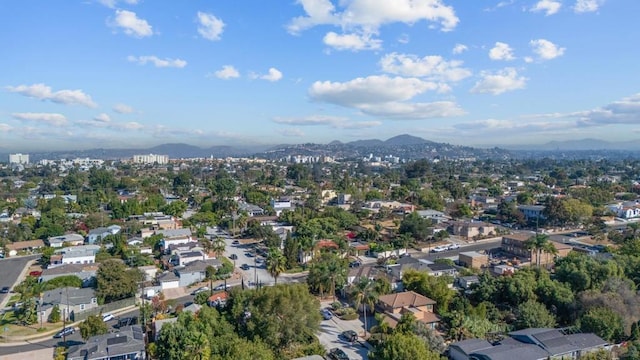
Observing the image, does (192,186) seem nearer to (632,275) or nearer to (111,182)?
(111,182)

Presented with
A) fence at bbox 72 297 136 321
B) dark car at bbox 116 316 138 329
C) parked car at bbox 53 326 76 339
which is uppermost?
dark car at bbox 116 316 138 329

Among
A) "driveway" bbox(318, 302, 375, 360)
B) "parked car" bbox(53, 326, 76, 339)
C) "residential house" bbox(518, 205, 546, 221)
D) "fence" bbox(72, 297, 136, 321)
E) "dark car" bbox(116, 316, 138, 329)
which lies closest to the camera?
"driveway" bbox(318, 302, 375, 360)

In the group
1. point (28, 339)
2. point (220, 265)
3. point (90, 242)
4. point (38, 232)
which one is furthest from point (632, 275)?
point (38, 232)

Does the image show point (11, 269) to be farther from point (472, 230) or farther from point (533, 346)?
point (472, 230)

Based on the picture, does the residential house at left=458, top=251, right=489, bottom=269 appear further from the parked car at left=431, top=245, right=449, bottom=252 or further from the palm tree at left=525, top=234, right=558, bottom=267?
the parked car at left=431, top=245, right=449, bottom=252

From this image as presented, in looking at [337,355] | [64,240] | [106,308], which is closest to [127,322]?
[106,308]

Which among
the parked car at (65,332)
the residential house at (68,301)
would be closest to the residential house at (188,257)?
the residential house at (68,301)

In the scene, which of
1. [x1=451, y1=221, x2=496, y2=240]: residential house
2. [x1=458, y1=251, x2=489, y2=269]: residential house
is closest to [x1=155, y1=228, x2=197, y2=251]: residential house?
[x1=458, y1=251, x2=489, y2=269]: residential house
